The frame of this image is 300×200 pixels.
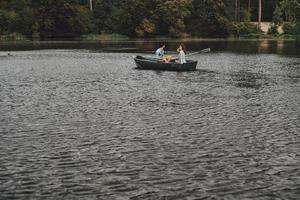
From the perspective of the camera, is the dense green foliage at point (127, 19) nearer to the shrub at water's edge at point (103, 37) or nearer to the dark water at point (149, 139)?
the shrub at water's edge at point (103, 37)

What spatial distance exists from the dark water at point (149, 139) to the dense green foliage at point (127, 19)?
97.3m

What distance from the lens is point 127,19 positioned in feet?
472

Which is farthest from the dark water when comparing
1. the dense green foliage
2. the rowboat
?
the dense green foliage

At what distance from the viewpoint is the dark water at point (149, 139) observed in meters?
17.7

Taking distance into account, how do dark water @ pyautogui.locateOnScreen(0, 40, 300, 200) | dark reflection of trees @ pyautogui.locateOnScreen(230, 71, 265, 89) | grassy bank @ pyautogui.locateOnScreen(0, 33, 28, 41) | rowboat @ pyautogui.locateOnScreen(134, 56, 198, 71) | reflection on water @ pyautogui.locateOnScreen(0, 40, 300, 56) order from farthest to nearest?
grassy bank @ pyautogui.locateOnScreen(0, 33, 28, 41)
reflection on water @ pyautogui.locateOnScreen(0, 40, 300, 56)
rowboat @ pyautogui.locateOnScreen(134, 56, 198, 71)
dark reflection of trees @ pyautogui.locateOnScreen(230, 71, 265, 89)
dark water @ pyautogui.locateOnScreen(0, 40, 300, 200)

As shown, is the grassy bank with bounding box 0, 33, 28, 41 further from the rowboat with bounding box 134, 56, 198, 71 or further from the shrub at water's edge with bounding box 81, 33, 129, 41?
the rowboat with bounding box 134, 56, 198, 71

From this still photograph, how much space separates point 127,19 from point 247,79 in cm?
9806

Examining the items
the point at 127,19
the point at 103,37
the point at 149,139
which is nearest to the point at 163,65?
the point at 149,139

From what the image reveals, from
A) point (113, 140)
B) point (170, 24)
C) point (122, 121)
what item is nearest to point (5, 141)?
point (113, 140)

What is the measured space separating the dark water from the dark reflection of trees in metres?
0.28

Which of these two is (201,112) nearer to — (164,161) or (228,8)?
(164,161)

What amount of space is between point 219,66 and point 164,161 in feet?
145

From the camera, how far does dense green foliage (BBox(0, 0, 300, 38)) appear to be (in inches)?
5566

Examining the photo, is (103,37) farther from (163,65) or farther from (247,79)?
(247,79)
